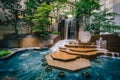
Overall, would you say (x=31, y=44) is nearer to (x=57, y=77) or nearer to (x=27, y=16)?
(x=27, y=16)

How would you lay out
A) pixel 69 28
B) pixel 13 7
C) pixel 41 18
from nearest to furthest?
pixel 41 18 < pixel 13 7 < pixel 69 28

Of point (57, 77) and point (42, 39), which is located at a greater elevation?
point (42, 39)

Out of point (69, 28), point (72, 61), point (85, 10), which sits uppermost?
point (85, 10)

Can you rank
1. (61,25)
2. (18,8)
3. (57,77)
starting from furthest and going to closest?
(61,25)
(18,8)
(57,77)

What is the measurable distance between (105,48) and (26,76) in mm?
6916

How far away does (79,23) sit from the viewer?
15.7 metres

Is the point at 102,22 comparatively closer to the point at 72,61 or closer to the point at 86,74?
the point at 72,61

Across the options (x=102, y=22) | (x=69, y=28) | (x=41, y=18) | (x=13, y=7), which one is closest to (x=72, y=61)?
(x=41, y=18)

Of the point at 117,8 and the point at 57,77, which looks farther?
the point at 117,8

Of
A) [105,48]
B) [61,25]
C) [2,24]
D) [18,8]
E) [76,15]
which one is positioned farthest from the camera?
[61,25]

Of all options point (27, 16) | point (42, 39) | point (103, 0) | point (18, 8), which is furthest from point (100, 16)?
point (18, 8)

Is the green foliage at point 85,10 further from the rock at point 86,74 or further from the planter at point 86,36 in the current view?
the rock at point 86,74

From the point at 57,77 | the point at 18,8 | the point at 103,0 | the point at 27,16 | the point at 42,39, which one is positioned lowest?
the point at 57,77

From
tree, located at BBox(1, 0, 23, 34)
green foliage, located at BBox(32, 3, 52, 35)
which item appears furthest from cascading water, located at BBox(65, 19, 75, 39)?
tree, located at BBox(1, 0, 23, 34)
